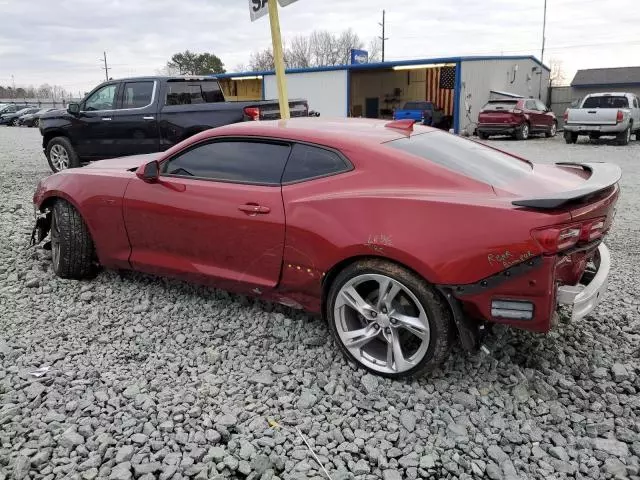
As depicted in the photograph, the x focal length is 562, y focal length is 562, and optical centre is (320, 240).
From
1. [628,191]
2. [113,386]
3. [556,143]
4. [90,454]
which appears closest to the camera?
[90,454]

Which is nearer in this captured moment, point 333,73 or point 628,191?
point 628,191

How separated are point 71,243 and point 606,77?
156ft

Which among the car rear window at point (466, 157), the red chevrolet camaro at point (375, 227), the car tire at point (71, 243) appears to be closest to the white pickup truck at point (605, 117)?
the red chevrolet camaro at point (375, 227)

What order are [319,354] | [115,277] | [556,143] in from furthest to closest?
1. [556,143]
2. [115,277]
3. [319,354]

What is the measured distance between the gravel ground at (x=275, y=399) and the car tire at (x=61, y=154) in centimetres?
593

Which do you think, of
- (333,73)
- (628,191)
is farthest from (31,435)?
(333,73)

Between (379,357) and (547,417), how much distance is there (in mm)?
942

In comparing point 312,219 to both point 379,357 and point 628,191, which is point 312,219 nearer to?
point 379,357

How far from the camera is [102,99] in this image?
970 cm

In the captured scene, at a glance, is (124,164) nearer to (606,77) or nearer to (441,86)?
(441,86)

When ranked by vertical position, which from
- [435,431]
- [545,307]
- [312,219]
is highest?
[312,219]

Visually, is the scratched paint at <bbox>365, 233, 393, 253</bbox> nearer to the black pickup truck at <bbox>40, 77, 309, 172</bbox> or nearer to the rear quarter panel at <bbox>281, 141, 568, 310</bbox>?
the rear quarter panel at <bbox>281, 141, 568, 310</bbox>

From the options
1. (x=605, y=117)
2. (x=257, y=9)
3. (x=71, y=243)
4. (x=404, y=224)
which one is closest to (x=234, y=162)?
(x=404, y=224)

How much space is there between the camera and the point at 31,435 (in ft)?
8.99
